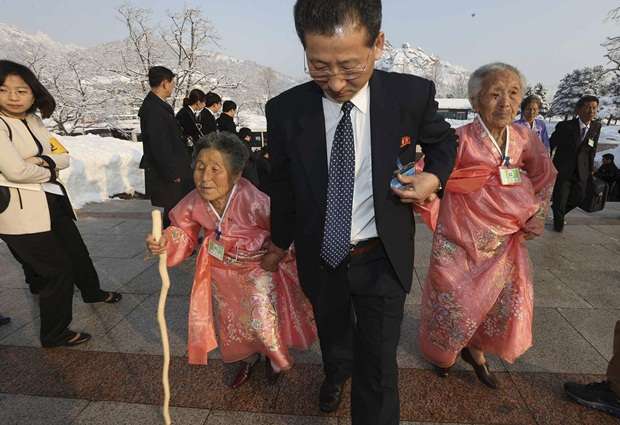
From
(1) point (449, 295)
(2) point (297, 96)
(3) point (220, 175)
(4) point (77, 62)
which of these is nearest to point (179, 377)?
(3) point (220, 175)

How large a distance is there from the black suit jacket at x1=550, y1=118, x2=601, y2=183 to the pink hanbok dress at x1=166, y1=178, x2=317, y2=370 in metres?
5.12

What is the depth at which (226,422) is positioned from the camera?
2.12m

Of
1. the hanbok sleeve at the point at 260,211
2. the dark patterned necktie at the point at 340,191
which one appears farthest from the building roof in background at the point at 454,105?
the dark patterned necktie at the point at 340,191

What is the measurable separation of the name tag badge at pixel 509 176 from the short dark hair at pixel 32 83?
10.4ft

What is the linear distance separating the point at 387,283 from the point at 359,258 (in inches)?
6.3

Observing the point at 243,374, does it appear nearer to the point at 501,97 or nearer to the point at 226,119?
the point at 501,97

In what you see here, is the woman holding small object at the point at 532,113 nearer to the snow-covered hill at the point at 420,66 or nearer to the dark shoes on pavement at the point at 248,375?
the dark shoes on pavement at the point at 248,375

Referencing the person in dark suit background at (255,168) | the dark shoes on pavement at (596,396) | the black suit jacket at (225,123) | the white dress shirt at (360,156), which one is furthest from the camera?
the black suit jacket at (225,123)

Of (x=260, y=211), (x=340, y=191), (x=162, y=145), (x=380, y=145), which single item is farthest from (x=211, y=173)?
(x=162, y=145)

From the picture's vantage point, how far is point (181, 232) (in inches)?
92.2

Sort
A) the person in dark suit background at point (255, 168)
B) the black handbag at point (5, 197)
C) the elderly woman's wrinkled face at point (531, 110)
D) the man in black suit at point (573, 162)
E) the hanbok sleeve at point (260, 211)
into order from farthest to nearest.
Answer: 1. the person in dark suit background at point (255, 168)
2. the man in black suit at point (573, 162)
3. the elderly woman's wrinkled face at point (531, 110)
4. the black handbag at point (5, 197)
5. the hanbok sleeve at point (260, 211)

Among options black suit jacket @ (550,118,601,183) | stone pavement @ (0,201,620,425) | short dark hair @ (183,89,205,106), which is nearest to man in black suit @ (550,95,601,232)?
black suit jacket @ (550,118,601,183)

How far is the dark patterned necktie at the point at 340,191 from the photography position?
4.91 feet

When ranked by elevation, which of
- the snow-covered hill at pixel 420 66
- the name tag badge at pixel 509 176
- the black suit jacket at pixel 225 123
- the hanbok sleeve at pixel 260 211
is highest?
the snow-covered hill at pixel 420 66
